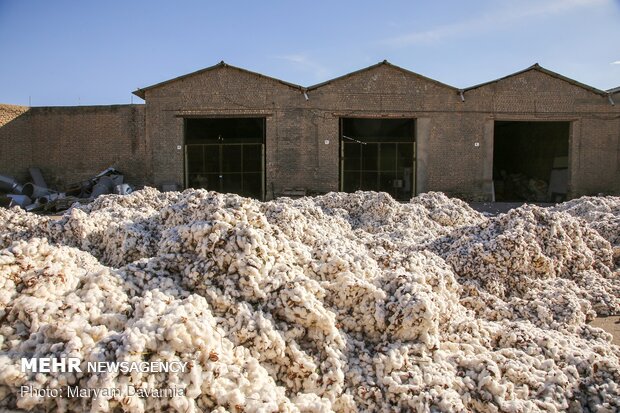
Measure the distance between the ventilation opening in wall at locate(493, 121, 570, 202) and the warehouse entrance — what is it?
19.2ft

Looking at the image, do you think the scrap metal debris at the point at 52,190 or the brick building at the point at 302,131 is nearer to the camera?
the scrap metal debris at the point at 52,190

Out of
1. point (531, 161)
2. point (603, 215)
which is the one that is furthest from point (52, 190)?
point (531, 161)

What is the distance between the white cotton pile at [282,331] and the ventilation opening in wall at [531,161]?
1734 centimetres

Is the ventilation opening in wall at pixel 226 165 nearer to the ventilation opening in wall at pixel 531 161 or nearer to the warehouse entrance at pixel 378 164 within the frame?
the warehouse entrance at pixel 378 164

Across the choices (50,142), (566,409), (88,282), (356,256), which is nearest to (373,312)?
(356,256)

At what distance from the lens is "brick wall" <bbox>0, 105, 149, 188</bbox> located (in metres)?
16.4

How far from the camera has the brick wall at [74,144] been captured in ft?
53.9

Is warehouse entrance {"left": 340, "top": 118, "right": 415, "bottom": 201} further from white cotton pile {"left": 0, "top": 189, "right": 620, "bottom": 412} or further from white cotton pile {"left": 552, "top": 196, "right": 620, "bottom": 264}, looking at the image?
white cotton pile {"left": 0, "top": 189, "right": 620, "bottom": 412}

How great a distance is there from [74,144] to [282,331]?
16743 mm

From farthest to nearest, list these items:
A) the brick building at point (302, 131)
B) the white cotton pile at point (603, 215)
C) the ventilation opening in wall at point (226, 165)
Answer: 1. the ventilation opening in wall at point (226, 165)
2. the brick building at point (302, 131)
3. the white cotton pile at point (603, 215)

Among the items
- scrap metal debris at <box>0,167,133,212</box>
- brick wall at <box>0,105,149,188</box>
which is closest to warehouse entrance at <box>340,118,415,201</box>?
brick wall at <box>0,105,149,188</box>

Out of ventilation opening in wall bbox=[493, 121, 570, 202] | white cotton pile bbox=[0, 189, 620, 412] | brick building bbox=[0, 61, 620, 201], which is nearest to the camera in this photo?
white cotton pile bbox=[0, 189, 620, 412]

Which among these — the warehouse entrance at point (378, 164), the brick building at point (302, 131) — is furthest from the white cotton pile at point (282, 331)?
the warehouse entrance at point (378, 164)

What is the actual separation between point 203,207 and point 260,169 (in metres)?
13.3
